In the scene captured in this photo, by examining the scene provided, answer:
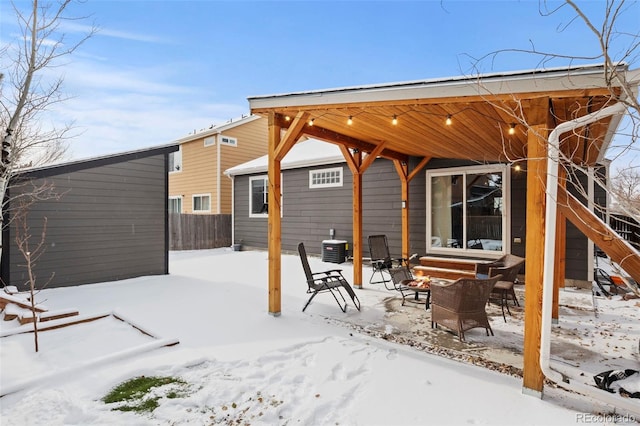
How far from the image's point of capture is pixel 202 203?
51.0 feet

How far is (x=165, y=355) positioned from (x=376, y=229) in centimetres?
655

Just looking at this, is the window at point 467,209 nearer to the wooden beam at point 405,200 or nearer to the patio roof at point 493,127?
the patio roof at point 493,127

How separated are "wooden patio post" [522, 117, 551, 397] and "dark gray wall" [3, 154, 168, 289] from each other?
7.13 meters

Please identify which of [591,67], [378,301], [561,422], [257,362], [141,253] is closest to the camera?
[561,422]

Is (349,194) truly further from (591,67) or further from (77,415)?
(77,415)

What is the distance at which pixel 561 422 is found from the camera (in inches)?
89.5

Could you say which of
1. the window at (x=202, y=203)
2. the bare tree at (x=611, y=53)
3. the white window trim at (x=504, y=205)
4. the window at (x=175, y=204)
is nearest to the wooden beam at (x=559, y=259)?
the white window trim at (x=504, y=205)

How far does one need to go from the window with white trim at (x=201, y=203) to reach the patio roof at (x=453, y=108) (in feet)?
35.1

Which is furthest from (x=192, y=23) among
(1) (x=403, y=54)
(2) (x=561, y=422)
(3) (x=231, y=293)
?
(2) (x=561, y=422)

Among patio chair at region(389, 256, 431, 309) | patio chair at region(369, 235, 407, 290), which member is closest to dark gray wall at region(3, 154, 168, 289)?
patio chair at region(369, 235, 407, 290)

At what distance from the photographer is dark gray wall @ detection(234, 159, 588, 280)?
687 centimetres

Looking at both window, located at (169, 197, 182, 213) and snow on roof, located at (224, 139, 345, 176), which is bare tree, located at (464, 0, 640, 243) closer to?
snow on roof, located at (224, 139, 345, 176)

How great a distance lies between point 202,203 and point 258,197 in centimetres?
486

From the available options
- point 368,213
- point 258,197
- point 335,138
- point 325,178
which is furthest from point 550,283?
point 258,197
